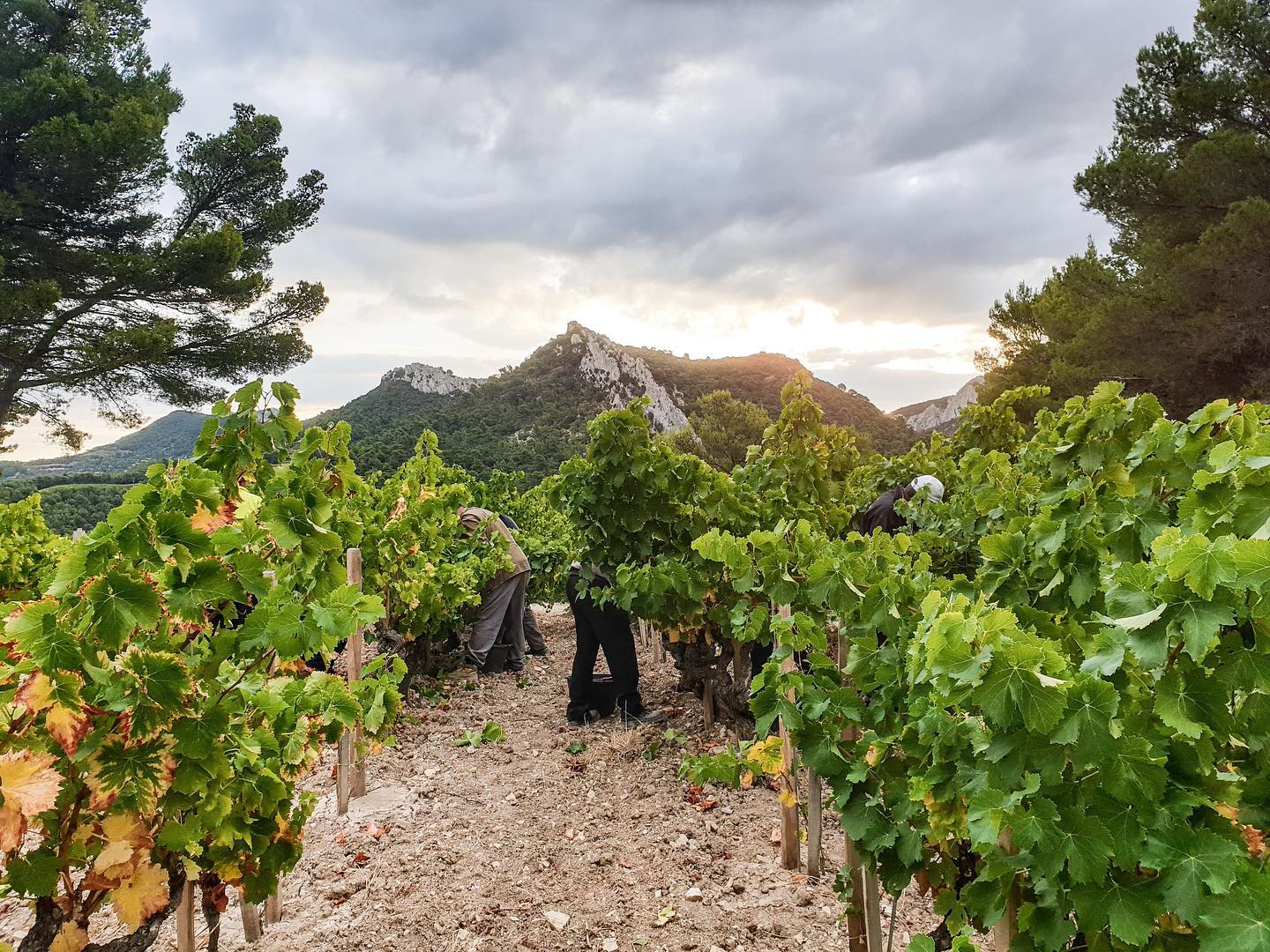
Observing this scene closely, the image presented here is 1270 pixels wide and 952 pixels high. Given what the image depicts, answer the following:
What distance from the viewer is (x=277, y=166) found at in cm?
1820

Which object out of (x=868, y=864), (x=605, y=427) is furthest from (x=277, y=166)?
(x=868, y=864)

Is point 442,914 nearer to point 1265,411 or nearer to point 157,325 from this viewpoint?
point 1265,411

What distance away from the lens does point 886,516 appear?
259 inches

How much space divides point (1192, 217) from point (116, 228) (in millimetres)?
22080

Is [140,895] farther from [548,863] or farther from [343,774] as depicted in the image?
[343,774]

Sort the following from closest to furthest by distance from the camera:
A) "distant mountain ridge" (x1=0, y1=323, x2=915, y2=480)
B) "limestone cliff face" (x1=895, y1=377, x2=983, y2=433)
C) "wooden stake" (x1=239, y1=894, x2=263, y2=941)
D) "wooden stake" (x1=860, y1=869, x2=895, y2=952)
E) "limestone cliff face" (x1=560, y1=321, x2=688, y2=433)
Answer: "wooden stake" (x1=860, y1=869, x2=895, y2=952), "wooden stake" (x1=239, y1=894, x2=263, y2=941), "distant mountain ridge" (x1=0, y1=323, x2=915, y2=480), "limestone cliff face" (x1=560, y1=321, x2=688, y2=433), "limestone cliff face" (x1=895, y1=377, x2=983, y2=433)

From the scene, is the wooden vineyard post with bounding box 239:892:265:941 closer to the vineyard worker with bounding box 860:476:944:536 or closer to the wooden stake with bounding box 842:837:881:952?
the wooden stake with bounding box 842:837:881:952

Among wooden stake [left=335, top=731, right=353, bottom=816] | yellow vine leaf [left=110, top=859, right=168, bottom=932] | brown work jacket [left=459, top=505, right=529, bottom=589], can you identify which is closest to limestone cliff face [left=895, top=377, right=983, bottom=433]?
brown work jacket [left=459, top=505, right=529, bottom=589]

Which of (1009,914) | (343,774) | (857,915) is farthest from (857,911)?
(343,774)

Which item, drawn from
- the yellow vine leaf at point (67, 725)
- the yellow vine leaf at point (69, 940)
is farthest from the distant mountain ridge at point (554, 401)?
the yellow vine leaf at point (67, 725)

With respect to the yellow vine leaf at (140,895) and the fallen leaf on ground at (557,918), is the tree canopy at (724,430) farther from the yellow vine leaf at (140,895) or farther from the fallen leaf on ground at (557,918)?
the yellow vine leaf at (140,895)

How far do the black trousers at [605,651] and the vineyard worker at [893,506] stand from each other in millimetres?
2220

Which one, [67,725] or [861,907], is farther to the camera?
[861,907]

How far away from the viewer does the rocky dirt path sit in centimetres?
314
